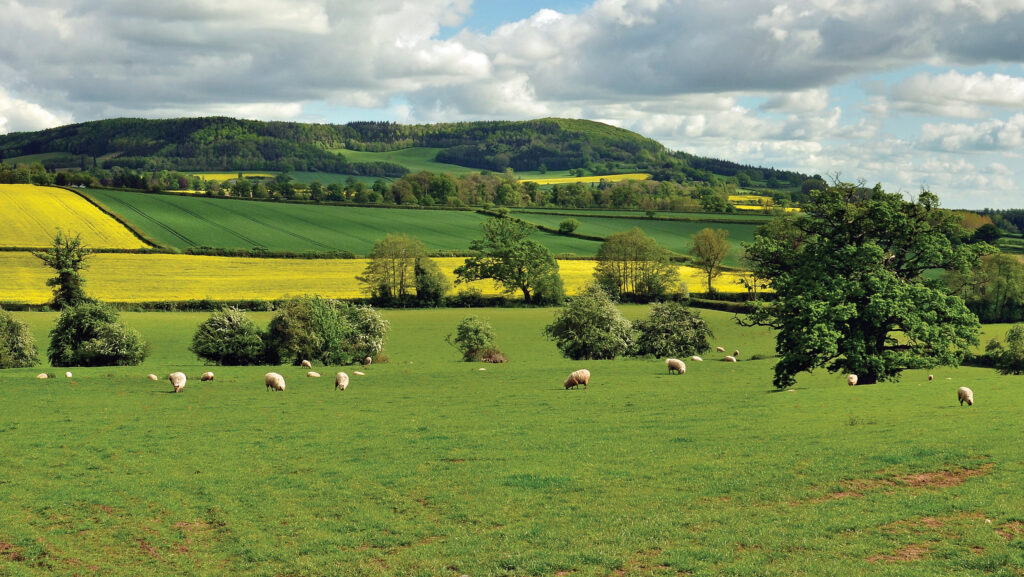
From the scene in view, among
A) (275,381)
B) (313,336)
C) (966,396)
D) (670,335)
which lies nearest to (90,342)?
(313,336)

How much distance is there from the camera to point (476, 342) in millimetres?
64438

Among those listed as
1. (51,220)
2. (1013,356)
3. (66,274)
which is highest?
(51,220)

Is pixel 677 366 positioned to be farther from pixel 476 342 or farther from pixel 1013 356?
pixel 1013 356

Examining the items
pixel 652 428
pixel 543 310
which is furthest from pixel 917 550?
pixel 543 310

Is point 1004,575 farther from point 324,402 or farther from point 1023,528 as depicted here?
point 324,402

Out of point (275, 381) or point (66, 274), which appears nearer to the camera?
point (275, 381)

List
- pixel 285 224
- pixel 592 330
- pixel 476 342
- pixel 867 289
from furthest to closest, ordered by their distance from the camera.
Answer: pixel 285 224, pixel 476 342, pixel 592 330, pixel 867 289

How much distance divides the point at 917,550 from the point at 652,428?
558 inches

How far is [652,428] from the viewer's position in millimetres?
29328

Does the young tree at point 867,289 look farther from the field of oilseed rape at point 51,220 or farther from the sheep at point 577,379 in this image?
the field of oilseed rape at point 51,220

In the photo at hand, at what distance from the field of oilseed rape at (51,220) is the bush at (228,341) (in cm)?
6798

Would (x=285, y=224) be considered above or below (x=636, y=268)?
above

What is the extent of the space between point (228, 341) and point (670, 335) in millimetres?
36264

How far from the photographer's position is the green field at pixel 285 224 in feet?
427
